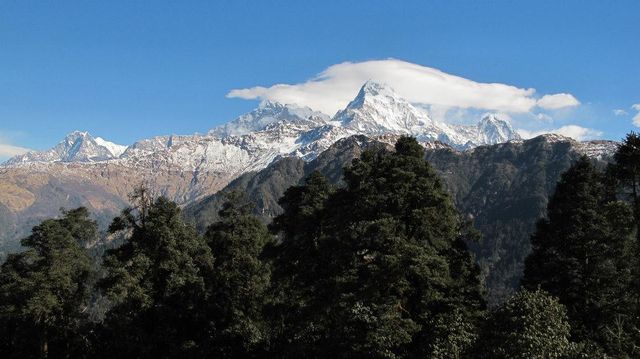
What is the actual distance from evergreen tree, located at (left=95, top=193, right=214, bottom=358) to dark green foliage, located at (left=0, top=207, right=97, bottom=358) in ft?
24.5

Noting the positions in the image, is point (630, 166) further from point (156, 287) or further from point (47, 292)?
point (47, 292)

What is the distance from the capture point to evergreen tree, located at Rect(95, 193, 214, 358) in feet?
146

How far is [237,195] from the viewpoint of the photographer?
48781 mm

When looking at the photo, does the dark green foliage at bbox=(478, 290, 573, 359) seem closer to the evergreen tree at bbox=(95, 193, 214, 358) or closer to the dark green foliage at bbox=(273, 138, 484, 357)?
the dark green foliage at bbox=(273, 138, 484, 357)

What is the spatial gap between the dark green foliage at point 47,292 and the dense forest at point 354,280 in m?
0.17

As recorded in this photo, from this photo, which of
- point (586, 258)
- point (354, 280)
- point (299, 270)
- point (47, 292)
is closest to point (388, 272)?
point (354, 280)

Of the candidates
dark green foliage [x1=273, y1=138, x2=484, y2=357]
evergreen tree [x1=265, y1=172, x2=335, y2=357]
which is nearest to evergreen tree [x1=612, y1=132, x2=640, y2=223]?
dark green foliage [x1=273, y1=138, x2=484, y2=357]

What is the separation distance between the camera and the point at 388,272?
31.0 metres

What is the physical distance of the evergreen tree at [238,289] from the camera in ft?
139

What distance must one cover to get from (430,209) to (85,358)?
3708cm

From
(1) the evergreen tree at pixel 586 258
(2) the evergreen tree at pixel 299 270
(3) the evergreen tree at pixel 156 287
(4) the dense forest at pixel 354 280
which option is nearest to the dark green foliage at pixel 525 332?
(4) the dense forest at pixel 354 280

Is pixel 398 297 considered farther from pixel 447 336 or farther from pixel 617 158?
pixel 617 158

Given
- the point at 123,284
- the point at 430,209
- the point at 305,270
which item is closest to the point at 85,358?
the point at 123,284

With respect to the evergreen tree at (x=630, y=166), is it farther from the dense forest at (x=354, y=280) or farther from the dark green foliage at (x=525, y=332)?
the dark green foliage at (x=525, y=332)
